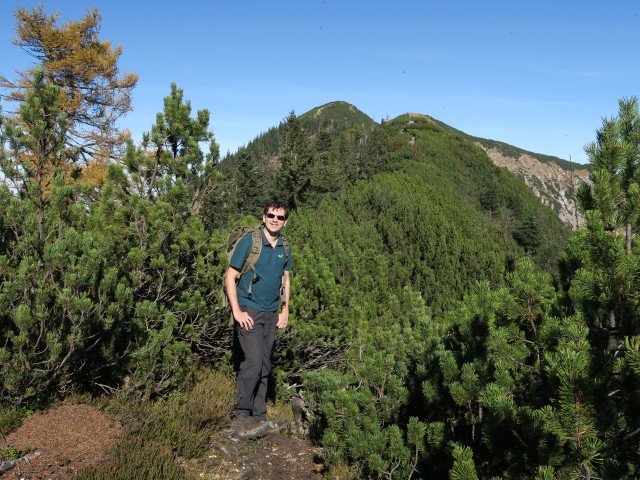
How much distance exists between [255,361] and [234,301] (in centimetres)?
60

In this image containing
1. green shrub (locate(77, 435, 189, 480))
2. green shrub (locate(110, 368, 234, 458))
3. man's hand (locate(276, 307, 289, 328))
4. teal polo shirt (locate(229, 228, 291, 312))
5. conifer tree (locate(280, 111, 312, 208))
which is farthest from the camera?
conifer tree (locate(280, 111, 312, 208))

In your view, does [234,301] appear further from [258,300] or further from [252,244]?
[252,244]

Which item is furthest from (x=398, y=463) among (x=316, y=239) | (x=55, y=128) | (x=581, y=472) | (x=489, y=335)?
(x=316, y=239)

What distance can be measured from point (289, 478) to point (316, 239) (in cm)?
808

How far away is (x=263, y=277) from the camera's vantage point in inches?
138

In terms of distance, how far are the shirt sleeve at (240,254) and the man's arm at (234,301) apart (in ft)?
0.14

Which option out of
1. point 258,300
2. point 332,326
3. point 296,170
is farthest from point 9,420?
point 296,170

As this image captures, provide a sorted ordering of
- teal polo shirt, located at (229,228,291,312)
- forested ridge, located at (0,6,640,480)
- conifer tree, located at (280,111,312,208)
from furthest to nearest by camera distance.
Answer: conifer tree, located at (280,111,312,208) → teal polo shirt, located at (229,228,291,312) → forested ridge, located at (0,6,640,480)

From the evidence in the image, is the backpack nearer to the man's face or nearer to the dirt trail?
the man's face

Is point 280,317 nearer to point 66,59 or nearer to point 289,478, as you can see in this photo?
point 289,478

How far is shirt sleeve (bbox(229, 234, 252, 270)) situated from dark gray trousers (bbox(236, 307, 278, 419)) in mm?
417

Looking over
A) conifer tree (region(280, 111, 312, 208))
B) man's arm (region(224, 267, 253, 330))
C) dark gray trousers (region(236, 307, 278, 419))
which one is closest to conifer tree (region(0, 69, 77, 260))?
man's arm (region(224, 267, 253, 330))

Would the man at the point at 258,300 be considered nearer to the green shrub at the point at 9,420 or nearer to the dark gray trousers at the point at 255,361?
the dark gray trousers at the point at 255,361

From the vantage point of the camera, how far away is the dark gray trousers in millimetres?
3518
